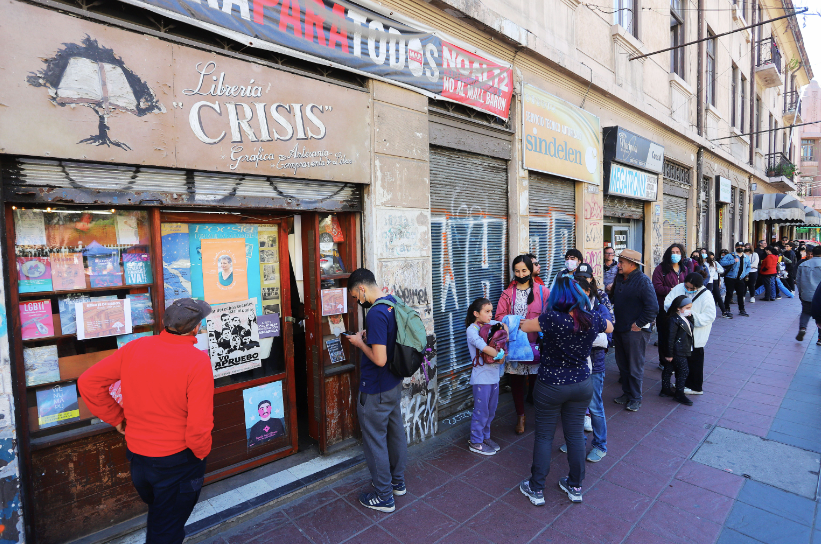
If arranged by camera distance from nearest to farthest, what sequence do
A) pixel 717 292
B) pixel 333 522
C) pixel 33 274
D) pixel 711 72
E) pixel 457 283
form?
pixel 33 274, pixel 333 522, pixel 457 283, pixel 717 292, pixel 711 72

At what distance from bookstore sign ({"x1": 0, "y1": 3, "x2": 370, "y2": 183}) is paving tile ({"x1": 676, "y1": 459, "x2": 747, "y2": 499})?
3994 mm

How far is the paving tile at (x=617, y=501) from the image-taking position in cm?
321

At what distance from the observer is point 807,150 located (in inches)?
1385

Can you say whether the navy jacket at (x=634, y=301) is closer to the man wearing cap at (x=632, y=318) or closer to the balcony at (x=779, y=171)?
the man wearing cap at (x=632, y=318)

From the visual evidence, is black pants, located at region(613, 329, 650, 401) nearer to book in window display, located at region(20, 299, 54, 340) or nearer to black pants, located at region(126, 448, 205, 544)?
black pants, located at region(126, 448, 205, 544)

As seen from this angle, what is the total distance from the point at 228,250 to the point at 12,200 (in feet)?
4.72

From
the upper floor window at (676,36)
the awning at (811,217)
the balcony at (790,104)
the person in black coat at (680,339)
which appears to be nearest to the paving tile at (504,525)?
the person in black coat at (680,339)

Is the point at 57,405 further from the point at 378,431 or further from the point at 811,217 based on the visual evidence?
the point at 811,217

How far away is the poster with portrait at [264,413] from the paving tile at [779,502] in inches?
154

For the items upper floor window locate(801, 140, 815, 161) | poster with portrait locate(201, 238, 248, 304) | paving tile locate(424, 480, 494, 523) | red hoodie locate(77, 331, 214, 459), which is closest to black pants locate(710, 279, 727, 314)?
paving tile locate(424, 480, 494, 523)

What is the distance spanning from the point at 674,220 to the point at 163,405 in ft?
41.7

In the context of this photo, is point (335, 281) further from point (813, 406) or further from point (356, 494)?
point (813, 406)

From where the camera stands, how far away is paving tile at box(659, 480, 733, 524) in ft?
10.4

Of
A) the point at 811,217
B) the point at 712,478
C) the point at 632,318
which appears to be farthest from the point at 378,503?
the point at 811,217
